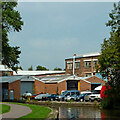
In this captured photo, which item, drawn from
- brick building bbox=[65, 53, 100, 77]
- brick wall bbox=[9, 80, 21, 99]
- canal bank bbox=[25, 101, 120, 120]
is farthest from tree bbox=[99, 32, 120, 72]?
brick building bbox=[65, 53, 100, 77]

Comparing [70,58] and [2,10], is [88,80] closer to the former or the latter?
[70,58]

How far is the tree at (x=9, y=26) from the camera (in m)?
26.4

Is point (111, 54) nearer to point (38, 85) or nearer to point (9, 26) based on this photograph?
point (9, 26)

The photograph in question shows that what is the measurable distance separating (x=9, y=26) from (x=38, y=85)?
30.7 m

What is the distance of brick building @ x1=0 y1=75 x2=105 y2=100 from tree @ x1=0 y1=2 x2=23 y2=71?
78.6ft

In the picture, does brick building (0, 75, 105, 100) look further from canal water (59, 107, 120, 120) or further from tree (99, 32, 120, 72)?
canal water (59, 107, 120, 120)

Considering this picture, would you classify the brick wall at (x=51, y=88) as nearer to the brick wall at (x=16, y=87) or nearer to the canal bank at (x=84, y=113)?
the brick wall at (x=16, y=87)

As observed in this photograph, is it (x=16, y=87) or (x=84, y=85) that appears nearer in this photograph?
(x=16, y=87)

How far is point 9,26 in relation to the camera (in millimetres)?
27594

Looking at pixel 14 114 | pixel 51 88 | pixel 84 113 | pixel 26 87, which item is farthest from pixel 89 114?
pixel 51 88

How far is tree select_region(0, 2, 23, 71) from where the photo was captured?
2644 cm

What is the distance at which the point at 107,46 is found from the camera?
104 feet

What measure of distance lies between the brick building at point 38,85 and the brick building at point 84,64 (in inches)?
504

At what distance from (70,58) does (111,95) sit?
180ft
